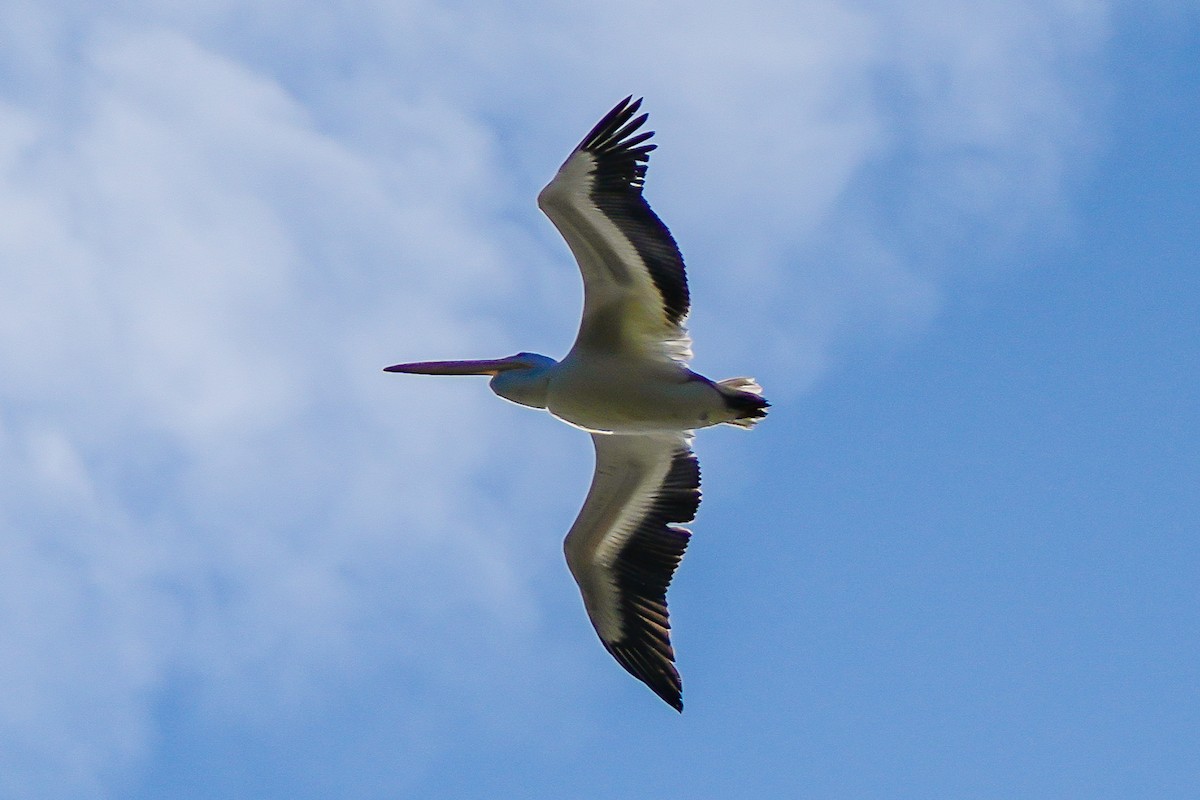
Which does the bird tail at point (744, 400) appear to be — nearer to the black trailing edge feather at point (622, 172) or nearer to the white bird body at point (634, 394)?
the white bird body at point (634, 394)

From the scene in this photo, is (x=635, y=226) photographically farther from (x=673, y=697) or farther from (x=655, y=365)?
(x=673, y=697)

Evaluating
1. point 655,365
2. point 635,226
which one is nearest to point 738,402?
point 655,365

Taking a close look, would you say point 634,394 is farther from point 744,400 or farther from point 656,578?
point 656,578

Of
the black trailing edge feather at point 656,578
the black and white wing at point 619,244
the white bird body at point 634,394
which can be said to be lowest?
the black trailing edge feather at point 656,578

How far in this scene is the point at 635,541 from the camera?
464 inches

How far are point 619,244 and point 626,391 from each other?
967 mm

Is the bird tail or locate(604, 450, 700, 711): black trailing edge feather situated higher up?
the bird tail

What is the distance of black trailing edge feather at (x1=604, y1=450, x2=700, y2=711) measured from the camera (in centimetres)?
1151

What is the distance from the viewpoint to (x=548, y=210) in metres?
10.6

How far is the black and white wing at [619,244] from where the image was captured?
34.4ft

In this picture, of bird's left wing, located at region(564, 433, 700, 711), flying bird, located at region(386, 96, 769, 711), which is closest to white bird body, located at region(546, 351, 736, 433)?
flying bird, located at region(386, 96, 769, 711)

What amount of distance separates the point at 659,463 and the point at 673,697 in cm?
163

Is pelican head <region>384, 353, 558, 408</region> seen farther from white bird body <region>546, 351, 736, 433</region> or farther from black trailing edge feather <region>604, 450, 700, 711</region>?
black trailing edge feather <region>604, 450, 700, 711</region>

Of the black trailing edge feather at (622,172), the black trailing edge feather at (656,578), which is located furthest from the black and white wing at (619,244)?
the black trailing edge feather at (656,578)
